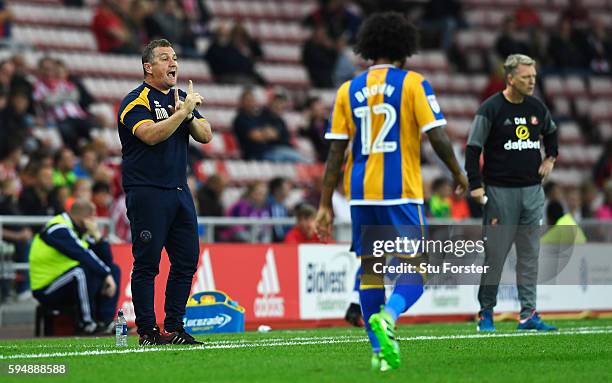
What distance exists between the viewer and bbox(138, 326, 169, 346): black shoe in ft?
30.4

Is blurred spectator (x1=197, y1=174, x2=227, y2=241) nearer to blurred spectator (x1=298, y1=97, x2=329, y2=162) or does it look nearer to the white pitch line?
blurred spectator (x1=298, y1=97, x2=329, y2=162)

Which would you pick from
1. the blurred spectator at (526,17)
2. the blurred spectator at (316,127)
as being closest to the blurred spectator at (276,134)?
the blurred spectator at (316,127)

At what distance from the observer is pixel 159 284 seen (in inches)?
526

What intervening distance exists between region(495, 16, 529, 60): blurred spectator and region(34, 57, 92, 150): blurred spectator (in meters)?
10.0

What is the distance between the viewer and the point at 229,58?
2134 cm

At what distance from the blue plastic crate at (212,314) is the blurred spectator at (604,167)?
12.3 metres

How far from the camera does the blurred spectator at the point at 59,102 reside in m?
17.5

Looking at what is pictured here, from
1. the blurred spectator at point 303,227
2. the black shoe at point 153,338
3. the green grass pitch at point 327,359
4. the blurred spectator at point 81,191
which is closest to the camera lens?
the green grass pitch at point 327,359

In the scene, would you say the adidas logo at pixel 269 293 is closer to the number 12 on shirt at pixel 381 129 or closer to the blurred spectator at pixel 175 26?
the number 12 on shirt at pixel 381 129

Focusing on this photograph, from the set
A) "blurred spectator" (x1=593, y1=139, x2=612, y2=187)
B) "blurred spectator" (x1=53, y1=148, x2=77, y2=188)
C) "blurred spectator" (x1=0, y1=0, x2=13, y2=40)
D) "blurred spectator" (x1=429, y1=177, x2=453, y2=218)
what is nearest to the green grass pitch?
"blurred spectator" (x1=53, y1=148, x2=77, y2=188)

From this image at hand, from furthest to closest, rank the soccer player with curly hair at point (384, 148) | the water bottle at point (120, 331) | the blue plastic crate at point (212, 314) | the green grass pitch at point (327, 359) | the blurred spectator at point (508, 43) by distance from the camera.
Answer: the blurred spectator at point (508, 43) < the blue plastic crate at point (212, 314) < the water bottle at point (120, 331) < the soccer player with curly hair at point (384, 148) < the green grass pitch at point (327, 359)

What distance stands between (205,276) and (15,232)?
2334 millimetres

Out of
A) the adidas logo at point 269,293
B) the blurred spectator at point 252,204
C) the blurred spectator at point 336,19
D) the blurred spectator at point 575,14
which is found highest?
the blurred spectator at point 575,14

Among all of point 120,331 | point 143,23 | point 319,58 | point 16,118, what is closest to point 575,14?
point 319,58
